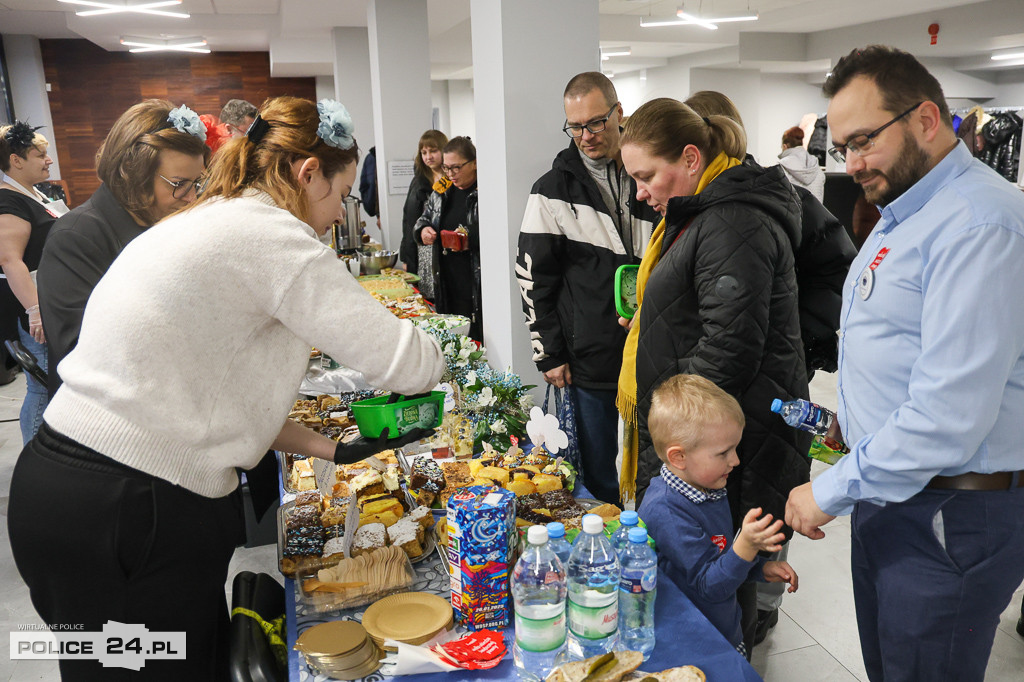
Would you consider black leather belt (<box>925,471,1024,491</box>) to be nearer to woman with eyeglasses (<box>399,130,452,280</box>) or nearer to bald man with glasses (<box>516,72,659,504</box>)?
bald man with glasses (<box>516,72,659,504</box>)

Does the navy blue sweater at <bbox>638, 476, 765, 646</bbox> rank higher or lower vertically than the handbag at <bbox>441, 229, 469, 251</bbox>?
lower

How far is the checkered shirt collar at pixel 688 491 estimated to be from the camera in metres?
1.62

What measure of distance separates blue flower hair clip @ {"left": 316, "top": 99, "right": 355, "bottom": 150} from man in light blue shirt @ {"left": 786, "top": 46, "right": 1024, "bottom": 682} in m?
0.97

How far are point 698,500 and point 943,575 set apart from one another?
0.48 m

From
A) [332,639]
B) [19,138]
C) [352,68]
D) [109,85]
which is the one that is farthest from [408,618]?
[109,85]

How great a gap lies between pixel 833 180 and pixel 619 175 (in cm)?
655

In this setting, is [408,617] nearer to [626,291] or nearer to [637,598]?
[637,598]

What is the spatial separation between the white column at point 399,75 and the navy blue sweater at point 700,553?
4.96 meters

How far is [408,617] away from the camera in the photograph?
141 centimetres

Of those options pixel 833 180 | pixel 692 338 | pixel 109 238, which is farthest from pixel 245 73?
pixel 692 338

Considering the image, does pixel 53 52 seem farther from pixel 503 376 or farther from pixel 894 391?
pixel 894 391

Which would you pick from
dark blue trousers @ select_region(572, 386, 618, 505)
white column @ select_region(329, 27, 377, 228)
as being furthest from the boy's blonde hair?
white column @ select_region(329, 27, 377, 228)

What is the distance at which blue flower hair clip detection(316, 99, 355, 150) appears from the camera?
1436mm

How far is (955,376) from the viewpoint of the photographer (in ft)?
4.09
